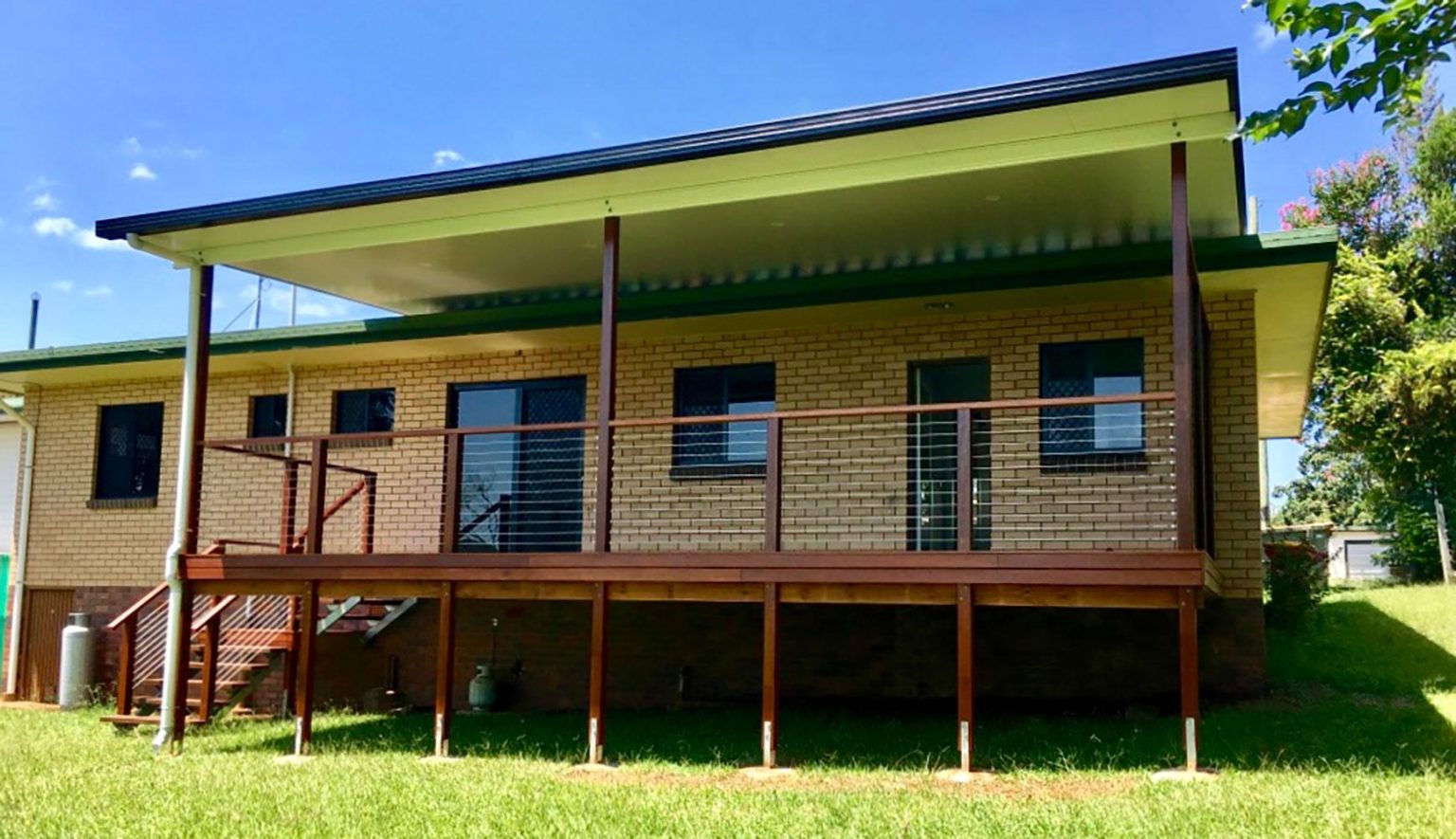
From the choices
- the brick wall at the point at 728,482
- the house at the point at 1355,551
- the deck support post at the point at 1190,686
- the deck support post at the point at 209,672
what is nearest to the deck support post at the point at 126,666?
the deck support post at the point at 209,672

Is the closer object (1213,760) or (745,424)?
(1213,760)

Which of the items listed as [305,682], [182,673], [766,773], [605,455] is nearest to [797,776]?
[766,773]

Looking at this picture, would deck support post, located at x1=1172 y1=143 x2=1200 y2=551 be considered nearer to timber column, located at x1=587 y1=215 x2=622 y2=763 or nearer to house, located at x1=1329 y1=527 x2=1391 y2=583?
timber column, located at x1=587 y1=215 x2=622 y2=763

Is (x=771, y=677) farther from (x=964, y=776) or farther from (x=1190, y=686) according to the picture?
(x=1190, y=686)

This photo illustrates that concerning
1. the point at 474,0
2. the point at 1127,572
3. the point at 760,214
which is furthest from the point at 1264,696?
the point at 474,0

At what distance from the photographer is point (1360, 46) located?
17.3ft

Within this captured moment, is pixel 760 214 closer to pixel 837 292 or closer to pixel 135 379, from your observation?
pixel 837 292

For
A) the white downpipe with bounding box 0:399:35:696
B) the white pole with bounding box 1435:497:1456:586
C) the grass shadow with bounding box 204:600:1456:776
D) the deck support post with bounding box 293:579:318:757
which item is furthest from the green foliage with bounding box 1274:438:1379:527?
the white downpipe with bounding box 0:399:35:696

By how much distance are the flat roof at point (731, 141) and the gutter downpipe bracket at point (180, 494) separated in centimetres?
55

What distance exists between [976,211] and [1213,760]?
4937mm

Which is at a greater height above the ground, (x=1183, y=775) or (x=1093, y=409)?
(x=1093, y=409)

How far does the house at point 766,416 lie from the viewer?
32.7 ft

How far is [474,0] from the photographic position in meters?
35.5

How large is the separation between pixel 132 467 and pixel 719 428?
8.70 metres
